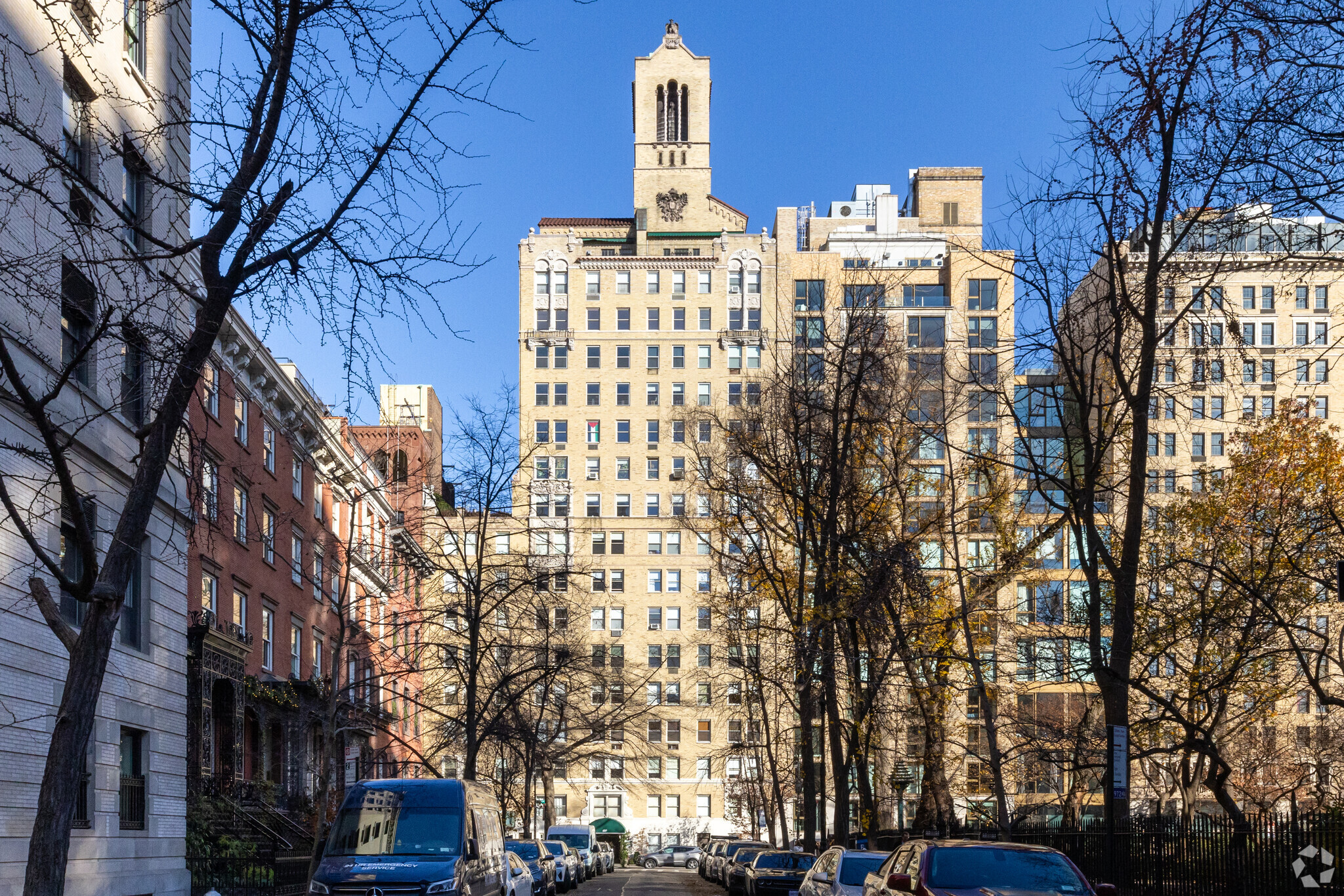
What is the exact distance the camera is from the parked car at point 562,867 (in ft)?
144

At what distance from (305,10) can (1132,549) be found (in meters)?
14.0

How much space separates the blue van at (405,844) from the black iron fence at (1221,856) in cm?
914

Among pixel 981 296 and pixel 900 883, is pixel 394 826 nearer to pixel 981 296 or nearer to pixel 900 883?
pixel 900 883

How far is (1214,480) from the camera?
127ft

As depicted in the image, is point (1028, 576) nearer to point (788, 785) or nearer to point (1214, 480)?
point (1214, 480)

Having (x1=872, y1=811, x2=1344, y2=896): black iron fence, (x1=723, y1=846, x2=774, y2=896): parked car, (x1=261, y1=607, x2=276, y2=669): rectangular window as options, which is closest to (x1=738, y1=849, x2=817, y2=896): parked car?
(x1=723, y1=846, x2=774, y2=896): parked car

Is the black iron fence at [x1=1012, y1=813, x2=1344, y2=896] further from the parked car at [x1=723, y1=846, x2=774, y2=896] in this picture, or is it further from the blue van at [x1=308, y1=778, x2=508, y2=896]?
the parked car at [x1=723, y1=846, x2=774, y2=896]

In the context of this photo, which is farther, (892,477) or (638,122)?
(638,122)

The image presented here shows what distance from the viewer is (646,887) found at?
1950 inches

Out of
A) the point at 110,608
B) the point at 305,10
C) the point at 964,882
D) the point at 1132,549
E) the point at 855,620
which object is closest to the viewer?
the point at 110,608

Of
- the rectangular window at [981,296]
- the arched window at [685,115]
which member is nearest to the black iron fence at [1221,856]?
the rectangular window at [981,296]

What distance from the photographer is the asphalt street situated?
4378cm

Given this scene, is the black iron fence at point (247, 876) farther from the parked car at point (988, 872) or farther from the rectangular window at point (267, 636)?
the parked car at point (988, 872)

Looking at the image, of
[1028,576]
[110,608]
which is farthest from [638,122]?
[110,608]
